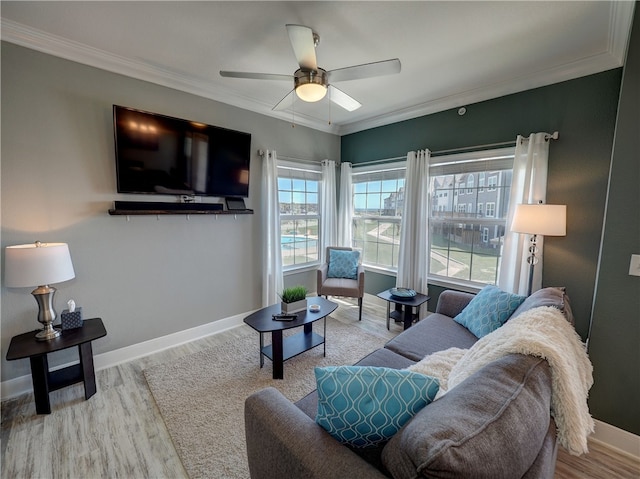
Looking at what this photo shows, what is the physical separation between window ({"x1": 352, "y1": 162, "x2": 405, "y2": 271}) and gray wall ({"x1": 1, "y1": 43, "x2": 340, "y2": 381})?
190 centimetres

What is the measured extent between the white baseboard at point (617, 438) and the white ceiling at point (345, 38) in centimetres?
256

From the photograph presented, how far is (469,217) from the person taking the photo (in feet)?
10.9

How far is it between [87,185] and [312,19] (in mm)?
2229

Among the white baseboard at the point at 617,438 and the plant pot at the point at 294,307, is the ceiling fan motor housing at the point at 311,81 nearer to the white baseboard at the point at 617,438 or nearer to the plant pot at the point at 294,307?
the plant pot at the point at 294,307

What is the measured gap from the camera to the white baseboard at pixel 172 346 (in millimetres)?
1687

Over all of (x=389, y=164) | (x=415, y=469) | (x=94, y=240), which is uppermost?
(x=389, y=164)

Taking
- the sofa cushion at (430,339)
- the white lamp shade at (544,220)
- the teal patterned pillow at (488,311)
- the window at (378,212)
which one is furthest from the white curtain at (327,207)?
the white lamp shade at (544,220)

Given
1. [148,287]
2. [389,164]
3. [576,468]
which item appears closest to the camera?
[576,468]

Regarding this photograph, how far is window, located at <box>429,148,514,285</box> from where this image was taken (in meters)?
3.09

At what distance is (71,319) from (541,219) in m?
3.90

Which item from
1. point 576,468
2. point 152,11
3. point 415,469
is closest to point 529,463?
point 415,469

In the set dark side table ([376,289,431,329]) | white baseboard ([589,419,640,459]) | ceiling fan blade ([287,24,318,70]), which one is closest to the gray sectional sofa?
white baseboard ([589,419,640,459])

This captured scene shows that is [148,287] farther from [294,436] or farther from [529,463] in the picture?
[529,463]

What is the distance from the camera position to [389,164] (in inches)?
155
